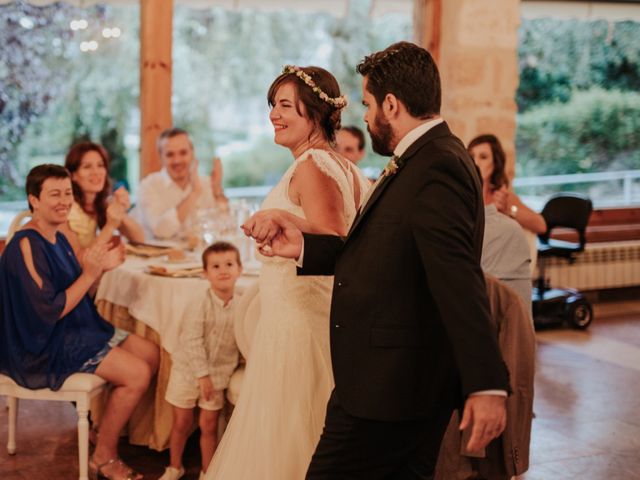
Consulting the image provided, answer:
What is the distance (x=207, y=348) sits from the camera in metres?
3.68

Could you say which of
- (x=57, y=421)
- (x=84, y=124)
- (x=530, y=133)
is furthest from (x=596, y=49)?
(x=57, y=421)

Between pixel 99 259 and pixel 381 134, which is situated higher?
pixel 381 134

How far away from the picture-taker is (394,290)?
2049 millimetres

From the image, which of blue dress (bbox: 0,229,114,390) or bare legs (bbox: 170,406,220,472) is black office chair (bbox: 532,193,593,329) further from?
blue dress (bbox: 0,229,114,390)

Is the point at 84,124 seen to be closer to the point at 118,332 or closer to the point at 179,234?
the point at 179,234

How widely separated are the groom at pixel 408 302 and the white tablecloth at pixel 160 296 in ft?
5.45

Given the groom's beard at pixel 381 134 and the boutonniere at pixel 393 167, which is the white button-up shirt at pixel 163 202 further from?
the boutonniere at pixel 393 167

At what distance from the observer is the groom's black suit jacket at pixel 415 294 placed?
1.91 meters

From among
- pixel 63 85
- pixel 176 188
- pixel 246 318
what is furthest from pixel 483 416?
pixel 63 85

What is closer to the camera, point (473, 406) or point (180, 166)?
point (473, 406)

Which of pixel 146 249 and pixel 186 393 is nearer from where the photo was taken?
pixel 186 393

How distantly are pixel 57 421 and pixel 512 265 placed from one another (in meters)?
2.35

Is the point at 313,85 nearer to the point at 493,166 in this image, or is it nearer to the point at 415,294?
the point at 415,294

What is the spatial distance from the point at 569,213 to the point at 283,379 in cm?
480
